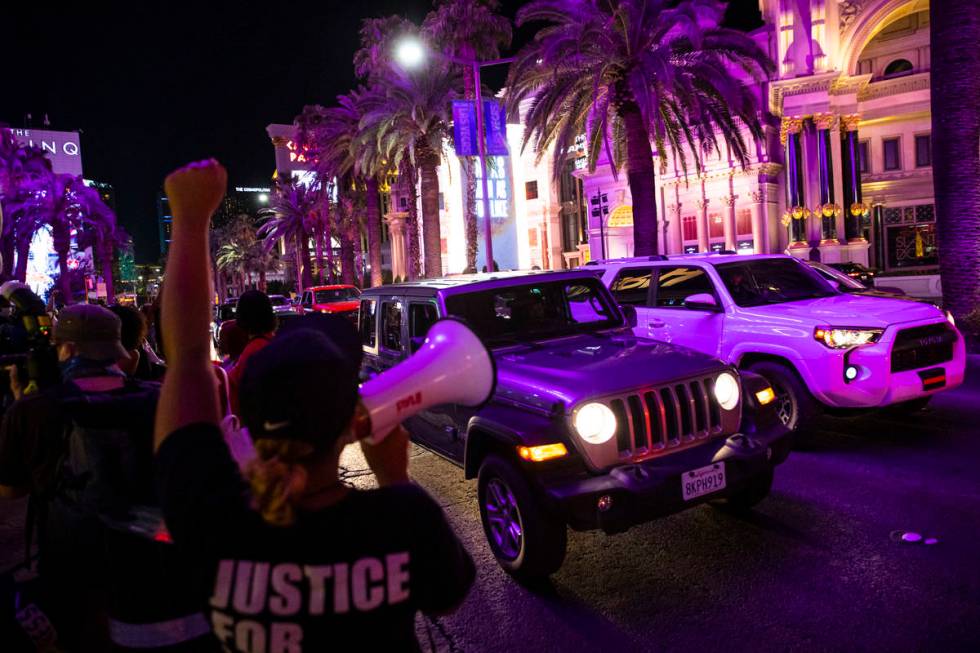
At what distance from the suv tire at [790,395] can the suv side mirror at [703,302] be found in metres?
0.74

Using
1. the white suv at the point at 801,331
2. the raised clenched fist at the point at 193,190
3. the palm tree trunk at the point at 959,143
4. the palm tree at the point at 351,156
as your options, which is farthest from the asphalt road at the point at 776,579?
the palm tree at the point at 351,156

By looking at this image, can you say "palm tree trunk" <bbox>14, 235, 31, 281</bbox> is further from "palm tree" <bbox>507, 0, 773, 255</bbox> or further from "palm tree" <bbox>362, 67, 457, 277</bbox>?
"palm tree" <bbox>507, 0, 773, 255</bbox>

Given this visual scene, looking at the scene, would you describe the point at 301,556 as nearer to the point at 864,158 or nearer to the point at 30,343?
the point at 30,343

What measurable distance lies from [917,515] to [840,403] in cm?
170

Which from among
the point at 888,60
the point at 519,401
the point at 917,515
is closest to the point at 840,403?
the point at 917,515

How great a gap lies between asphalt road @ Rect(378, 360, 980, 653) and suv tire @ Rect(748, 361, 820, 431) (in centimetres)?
70

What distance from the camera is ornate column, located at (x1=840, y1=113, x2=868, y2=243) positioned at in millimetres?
A: 34562

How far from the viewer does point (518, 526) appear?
4.35 meters

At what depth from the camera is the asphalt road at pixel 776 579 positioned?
3596 mm

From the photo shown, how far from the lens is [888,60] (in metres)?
38.0

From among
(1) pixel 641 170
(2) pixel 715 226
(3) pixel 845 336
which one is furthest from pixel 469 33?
(3) pixel 845 336

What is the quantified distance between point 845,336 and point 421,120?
841 inches

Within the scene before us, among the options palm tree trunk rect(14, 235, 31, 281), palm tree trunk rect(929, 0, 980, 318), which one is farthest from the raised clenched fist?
palm tree trunk rect(14, 235, 31, 281)

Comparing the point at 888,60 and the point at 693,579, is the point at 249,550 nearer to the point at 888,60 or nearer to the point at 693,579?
the point at 693,579
